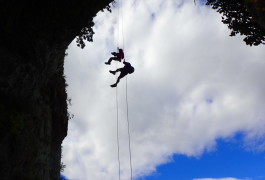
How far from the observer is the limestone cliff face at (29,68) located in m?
8.45

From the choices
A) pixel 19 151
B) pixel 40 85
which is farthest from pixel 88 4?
pixel 19 151

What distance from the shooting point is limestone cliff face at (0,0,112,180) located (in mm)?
8453

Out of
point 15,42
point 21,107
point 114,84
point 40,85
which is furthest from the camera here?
point 114,84

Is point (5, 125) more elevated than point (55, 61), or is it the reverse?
point (55, 61)

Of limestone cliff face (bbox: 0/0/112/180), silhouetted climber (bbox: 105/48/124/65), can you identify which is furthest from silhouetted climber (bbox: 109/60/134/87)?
limestone cliff face (bbox: 0/0/112/180)

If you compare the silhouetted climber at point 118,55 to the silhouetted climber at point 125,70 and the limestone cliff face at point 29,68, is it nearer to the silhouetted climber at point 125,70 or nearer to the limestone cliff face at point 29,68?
the silhouetted climber at point 125,70

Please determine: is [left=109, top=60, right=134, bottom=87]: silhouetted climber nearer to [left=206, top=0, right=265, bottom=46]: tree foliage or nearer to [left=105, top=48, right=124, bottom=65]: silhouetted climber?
[left=105, top=48, right=124, bottom=65]: silhouetted climber

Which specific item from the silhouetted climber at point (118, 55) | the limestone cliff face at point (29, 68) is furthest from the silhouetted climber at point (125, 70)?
the limestone cliff face at point (29, 68)

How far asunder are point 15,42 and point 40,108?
2.94 m

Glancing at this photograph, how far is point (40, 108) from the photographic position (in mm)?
10773

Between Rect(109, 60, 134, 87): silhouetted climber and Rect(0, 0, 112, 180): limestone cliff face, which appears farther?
Rect(109, 60, 134, 87): silhouetted climber

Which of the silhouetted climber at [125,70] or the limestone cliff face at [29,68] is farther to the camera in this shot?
the silhouetted climber at [125,70]

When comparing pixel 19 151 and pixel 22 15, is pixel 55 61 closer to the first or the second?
pixel 22 15

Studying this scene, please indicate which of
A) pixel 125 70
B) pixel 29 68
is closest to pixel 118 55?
pixel 125 70
